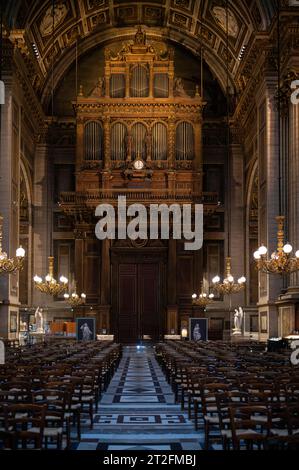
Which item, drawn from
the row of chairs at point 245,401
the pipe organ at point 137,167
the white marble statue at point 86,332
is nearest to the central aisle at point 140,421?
the row of chairs at point 245,401

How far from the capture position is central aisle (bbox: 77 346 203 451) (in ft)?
40.0

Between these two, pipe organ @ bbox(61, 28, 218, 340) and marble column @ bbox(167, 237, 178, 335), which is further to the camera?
pipe organ @ bbox(61, 28, 218, 340)

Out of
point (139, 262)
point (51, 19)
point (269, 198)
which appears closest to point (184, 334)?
point (139, 262)

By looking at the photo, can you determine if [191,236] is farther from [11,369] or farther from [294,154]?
[11,369]

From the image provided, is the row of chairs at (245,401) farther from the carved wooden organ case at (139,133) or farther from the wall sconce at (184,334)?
the carved wooden organ case at (139,133)

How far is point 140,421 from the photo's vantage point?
48.9ft

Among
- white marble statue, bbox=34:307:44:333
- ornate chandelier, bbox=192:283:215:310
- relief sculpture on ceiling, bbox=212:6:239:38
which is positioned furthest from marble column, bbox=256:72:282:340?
white marble statue, bbox=34:307:44:333

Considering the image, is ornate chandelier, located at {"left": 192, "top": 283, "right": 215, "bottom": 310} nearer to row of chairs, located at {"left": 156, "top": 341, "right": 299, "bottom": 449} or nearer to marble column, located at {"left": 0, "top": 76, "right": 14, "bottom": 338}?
marble column, located at {"left": 0, "top": 76, "right": 14, "bottom": 338}

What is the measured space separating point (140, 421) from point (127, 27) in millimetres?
37820

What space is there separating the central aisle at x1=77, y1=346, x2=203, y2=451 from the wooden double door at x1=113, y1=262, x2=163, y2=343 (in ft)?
66.7

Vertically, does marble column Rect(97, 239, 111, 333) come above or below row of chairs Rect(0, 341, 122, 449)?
above

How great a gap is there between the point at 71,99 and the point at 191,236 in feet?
39.0

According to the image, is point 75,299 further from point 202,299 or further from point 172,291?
point 202,299
